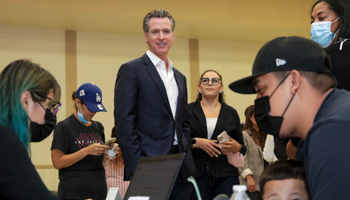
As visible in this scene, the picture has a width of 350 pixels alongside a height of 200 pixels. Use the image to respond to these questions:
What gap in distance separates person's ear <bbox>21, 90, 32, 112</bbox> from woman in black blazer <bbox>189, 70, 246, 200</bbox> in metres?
1.75

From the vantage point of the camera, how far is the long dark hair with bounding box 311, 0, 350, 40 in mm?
2275

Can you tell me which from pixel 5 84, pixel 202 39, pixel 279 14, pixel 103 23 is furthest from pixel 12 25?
pixel 5 84

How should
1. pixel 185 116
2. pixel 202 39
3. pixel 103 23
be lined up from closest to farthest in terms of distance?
pixel 185 116 → pixel 103 23 → pixel 202 39

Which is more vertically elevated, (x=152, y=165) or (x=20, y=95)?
Answer: (x=20, y=95)

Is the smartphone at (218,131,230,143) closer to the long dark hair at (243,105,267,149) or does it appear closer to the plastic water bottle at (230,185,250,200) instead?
the long dark hair at (243,105,267,149)

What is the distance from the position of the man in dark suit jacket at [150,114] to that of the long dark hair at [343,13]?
3.55 feet

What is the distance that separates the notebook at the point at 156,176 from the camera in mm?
1485

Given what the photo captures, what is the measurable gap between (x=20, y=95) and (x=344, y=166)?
123 centimetres

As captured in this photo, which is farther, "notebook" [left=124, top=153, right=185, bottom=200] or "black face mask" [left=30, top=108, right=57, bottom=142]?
"black face mask" [left=30, top=108, right=57, bottom=142]

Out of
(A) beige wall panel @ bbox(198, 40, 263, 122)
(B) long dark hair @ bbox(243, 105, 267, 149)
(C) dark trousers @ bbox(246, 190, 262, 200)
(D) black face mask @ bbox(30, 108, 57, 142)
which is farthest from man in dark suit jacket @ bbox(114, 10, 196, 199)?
(A) beige wall panel @ bbox(198, 40, 263, 122)

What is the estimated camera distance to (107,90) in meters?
6.34

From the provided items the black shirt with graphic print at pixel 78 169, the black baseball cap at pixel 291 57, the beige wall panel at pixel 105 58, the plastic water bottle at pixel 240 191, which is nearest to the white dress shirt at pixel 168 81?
the black shirt with graphic print at pixel 78 169

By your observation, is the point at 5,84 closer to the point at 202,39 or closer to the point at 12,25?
the point at 12,25

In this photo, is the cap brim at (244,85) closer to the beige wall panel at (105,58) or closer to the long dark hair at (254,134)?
the long dark hair at (254,134)
